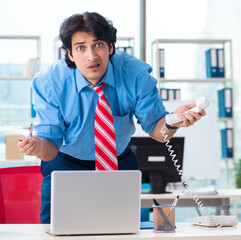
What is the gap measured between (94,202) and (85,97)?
2.39 feet

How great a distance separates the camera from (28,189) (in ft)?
7.27

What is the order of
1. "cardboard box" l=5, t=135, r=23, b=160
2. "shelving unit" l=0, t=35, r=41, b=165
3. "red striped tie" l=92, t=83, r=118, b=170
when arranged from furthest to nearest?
1. "shelving unit" l=0, t=35, r=41, b=165
2. "cardboard box" l=5, t=135, r=23, b=160
3. "red striped tie" l=92, t=83, r=118, b=170

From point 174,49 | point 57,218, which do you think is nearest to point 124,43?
point 174,49

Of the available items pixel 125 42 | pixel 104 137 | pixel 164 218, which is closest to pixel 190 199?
pixel 104 137

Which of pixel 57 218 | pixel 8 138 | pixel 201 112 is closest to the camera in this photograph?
pixel 57 218

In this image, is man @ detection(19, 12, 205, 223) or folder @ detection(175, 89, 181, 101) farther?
folder @ detection(175, 89, 181, 101)

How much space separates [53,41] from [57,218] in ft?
14.2

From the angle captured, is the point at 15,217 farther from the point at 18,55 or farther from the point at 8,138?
the point at 18,55

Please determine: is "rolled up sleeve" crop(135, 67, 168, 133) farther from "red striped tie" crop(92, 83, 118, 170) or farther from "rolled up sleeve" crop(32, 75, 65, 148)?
"rolled up sleeve" crop(32, 75, 65, 148)

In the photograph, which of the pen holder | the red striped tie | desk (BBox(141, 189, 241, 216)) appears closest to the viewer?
the pen holder

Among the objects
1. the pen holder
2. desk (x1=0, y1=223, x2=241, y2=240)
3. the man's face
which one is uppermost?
the man's face

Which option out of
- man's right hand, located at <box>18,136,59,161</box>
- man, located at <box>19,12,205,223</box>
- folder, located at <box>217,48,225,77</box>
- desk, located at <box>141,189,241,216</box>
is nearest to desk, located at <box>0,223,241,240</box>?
man's right hand, located at <box>18,136,59,161</box>

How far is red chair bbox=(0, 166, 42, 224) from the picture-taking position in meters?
2.14

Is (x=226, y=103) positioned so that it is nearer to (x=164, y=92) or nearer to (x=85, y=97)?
(x=164, y=92)
